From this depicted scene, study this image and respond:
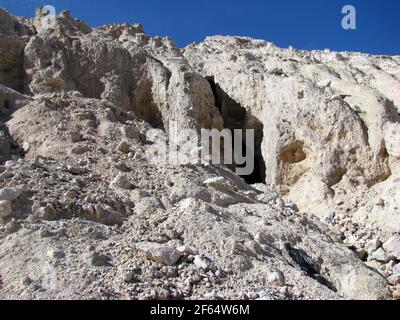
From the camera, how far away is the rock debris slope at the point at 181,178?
6.29 m

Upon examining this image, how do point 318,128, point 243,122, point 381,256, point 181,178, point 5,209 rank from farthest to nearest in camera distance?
point 243,122 → point 318,128 → point 381,256 → point 181,178 → point 5,209

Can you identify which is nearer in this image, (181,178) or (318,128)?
(181,178)

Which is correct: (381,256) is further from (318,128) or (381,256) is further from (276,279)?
(318,128)

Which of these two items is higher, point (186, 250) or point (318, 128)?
point (318, 128)

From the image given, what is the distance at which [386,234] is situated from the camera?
1043cm

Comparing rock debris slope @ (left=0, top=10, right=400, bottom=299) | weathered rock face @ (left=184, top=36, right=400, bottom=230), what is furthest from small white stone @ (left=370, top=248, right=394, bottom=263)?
weathered rock face @ (left=184, top=36, right=400, bottom=230)

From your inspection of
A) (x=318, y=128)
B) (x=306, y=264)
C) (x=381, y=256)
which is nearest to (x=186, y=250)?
(x=306, y=264)

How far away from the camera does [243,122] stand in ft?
50.3

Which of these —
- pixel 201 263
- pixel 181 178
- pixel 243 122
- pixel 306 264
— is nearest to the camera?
pixel 201 263

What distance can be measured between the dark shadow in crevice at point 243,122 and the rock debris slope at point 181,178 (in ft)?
0.15

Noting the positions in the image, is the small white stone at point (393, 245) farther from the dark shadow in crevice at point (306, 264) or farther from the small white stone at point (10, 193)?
the small white stone at point (10, 193)

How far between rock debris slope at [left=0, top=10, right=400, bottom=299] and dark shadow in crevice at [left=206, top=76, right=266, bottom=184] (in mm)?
47

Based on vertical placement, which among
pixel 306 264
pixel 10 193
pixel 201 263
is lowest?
pixel 306 264

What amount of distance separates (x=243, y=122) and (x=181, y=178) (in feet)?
22.1
